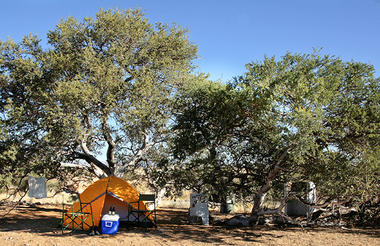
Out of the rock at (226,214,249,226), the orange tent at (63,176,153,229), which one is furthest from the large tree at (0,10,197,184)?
the rock at (226,214,249,226)

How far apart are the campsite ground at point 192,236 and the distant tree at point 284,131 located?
145cm

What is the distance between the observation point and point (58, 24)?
15547 mm

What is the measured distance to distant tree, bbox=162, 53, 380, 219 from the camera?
9141 mm

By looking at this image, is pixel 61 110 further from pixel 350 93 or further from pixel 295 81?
pixel 350 93

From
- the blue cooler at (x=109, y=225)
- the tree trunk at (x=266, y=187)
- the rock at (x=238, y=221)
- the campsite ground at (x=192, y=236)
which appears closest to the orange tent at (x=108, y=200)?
the campsite ground at (x=192, y=236)

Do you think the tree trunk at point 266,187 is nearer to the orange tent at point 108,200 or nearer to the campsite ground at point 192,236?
the campsite ground at point 192,236

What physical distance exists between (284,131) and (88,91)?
7.96 m

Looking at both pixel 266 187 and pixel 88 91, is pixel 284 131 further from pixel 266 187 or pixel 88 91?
pixel 88 91

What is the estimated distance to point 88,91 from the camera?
→ 13.1 m

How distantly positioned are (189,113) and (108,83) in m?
3.82

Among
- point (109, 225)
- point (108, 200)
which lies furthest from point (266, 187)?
point (108, 200)

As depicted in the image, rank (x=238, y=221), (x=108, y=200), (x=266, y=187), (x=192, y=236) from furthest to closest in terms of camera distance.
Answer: (x=238, y=221)
(x=108, y=200)
(x=266, y=187)
(x=192, y=236)

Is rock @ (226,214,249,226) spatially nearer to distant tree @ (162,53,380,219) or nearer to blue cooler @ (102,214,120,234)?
distant tree @ (162,53,380,219)

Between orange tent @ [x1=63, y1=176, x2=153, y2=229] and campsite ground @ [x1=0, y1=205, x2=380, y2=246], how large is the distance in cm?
87
